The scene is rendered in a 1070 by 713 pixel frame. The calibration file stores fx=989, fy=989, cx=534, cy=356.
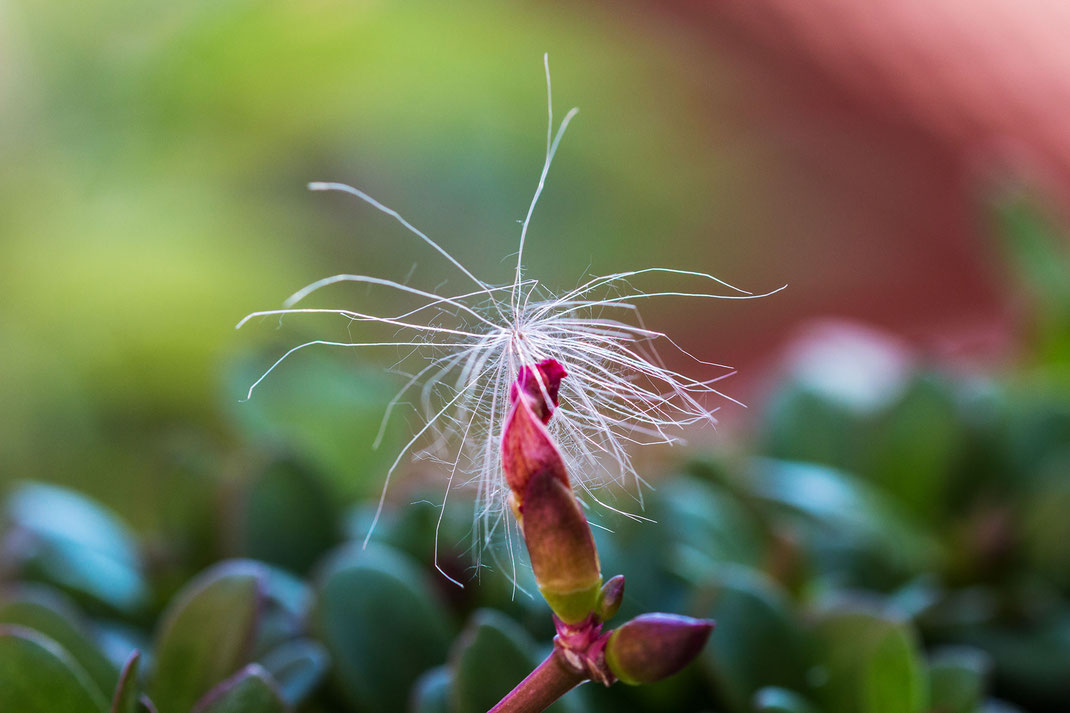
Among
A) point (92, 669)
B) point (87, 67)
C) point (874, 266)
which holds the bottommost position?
point (92, 669)

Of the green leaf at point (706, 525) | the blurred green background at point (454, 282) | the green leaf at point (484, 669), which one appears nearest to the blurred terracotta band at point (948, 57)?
the blurred green background at point (454, 282)

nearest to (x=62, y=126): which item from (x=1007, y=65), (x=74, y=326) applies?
(x=74, y=326)

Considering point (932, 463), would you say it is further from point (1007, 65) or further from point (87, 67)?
point (87, 67)

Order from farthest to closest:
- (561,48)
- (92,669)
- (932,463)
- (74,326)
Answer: (561,48) < (74,326) < (932,463) < (92,669)

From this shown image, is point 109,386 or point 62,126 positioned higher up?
point 62,126

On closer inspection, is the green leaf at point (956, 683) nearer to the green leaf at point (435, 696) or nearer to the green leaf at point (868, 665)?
the green leaf at point (868, 665)

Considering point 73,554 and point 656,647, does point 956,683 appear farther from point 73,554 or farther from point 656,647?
point 73,554
